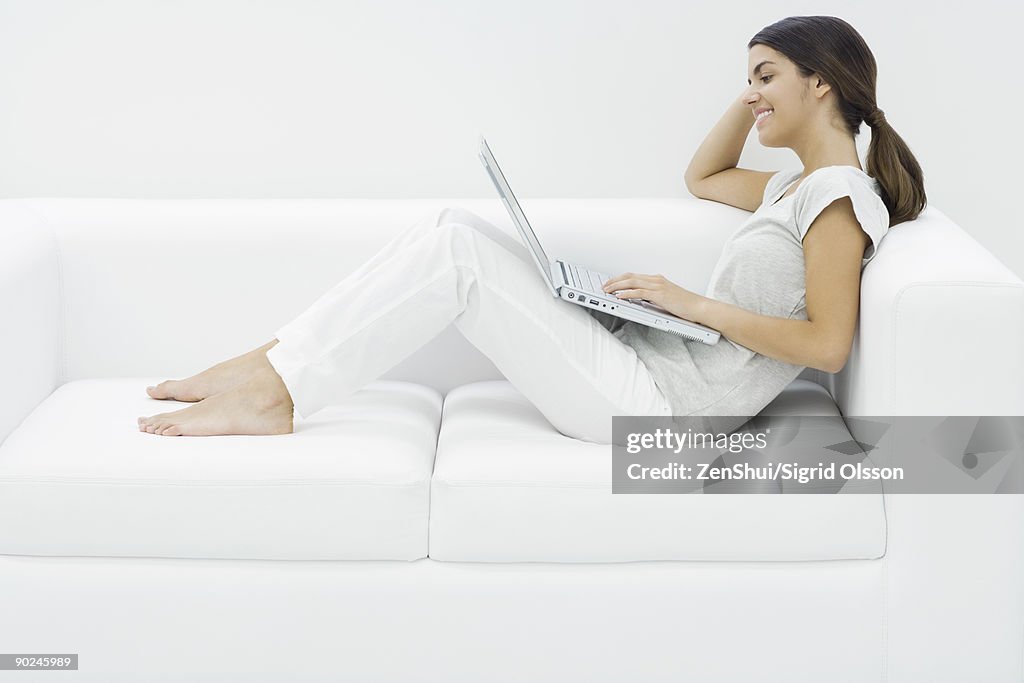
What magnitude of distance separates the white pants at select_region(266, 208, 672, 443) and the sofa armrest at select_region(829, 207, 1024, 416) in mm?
414

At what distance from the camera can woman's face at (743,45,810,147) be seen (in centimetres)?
223

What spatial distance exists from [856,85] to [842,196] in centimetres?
30

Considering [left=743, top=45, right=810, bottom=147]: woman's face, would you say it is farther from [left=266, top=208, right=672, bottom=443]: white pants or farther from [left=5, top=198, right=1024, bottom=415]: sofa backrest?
[left=266, top=208, right=672, bottom=443]: white pants

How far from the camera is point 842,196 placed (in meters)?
2.04

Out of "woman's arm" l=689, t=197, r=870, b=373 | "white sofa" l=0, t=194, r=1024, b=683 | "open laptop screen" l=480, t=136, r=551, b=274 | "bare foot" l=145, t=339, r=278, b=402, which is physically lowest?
"white sofa" l=0, t=194, r=1024, b=683

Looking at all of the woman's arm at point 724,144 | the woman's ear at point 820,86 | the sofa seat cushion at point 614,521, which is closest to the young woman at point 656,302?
the woman's ear at point 820,86

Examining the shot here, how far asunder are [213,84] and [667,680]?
173 cm

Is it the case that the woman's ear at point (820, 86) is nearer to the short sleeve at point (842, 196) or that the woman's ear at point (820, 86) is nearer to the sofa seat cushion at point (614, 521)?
the short sleeve at point (842, 196)

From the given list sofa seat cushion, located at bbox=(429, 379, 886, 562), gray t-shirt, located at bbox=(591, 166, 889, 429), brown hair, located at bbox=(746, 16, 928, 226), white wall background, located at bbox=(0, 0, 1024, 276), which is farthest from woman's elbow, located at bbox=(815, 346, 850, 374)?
white wall background, located at bbox=(0, 0, 1024, 276)

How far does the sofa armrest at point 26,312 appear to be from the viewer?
214 centimetres

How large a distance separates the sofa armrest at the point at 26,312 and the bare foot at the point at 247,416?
31 centimetres

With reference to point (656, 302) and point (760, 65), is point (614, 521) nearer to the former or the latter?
point (656, 302)

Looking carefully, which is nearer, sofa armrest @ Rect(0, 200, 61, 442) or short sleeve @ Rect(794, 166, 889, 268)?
short sleeve @ Rect(794, 166, 889, 268)

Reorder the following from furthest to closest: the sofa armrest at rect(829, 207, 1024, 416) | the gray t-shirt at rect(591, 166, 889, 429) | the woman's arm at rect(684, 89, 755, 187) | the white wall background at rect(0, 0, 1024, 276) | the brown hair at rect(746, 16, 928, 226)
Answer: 1. the white wall background at rect(0, 0, 1024, 276)
2. the woman's arm at rect(684, 89, 755, 187)
3. the brown hair at rect(746, 16, 928, 226)
4. the gray t-shirt at rect(591, 166, 889, 429)
5. the sofa armrest at rect(829, 207, 1024, 416)
